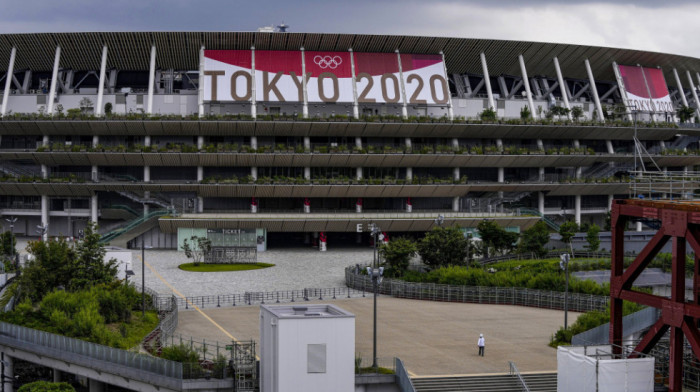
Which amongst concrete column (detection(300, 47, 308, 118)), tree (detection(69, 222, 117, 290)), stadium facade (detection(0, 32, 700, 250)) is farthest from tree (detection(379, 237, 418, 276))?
concrete column (detection(300, 47, 308, 118))

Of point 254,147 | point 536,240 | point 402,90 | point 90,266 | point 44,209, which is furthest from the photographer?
point 402,90

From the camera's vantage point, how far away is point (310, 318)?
35219mm

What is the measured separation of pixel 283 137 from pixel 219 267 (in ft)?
74.0

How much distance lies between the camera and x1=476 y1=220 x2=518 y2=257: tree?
260 ft

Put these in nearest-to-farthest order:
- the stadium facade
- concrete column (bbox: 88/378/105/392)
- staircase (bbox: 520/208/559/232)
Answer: concrete column (bbox: 88/378/105/392)
the stadium facade
staircase (bbox: 520/208/559/232)

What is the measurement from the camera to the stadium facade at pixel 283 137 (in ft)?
297

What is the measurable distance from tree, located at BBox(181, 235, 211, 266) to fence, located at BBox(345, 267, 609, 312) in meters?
19.2

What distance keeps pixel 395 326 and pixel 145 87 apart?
58.6m

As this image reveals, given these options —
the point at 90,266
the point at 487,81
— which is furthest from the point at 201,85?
the point at 90,266

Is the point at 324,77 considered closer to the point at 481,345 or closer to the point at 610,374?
the point at 481,345

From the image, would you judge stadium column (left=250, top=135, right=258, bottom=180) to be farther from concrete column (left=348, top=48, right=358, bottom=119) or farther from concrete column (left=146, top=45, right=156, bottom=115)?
concrete column (left=146, top=45, right=156, bottom=115)

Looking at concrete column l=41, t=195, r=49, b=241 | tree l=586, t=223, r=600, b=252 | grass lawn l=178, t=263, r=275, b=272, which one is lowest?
grass lawn l=178, t=263, r=275, b=272

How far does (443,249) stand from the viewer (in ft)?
231

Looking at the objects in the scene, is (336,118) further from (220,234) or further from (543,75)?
(543,75)
